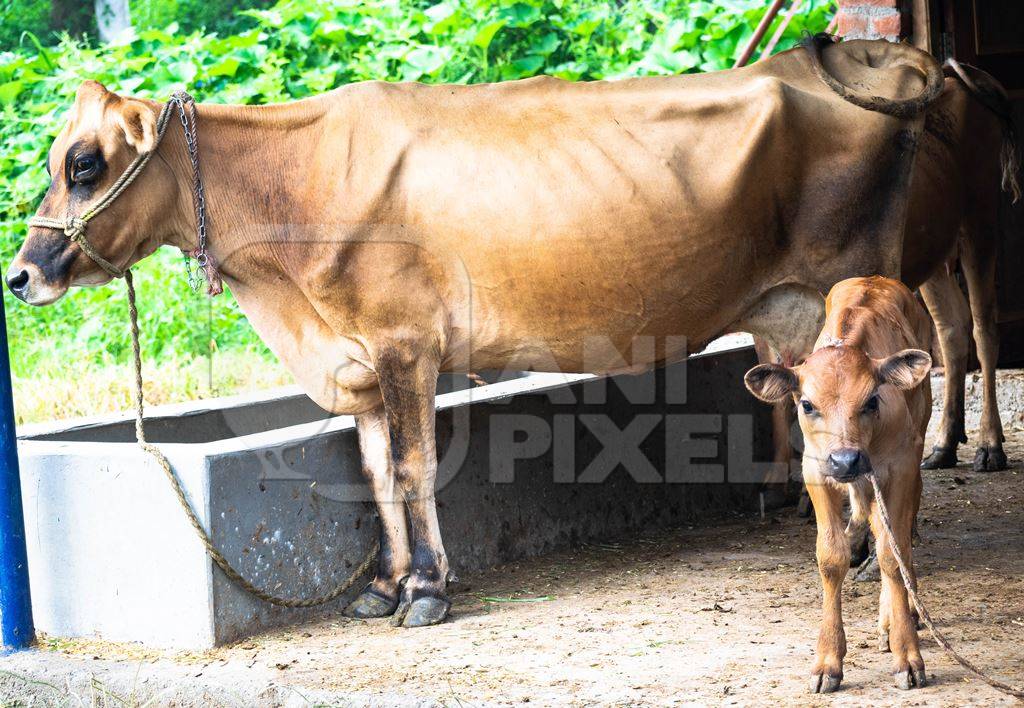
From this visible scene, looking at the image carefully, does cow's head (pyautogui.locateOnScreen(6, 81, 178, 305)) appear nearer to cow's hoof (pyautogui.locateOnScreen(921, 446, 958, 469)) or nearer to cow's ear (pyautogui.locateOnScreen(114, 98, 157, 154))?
cow's ear (pyautogui.locateOnScreen(114, 98, 157, 154))

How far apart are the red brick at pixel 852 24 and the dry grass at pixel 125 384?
454cm

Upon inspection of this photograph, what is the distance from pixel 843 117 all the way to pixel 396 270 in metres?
1.96

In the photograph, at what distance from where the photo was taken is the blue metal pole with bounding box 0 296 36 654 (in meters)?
5.14

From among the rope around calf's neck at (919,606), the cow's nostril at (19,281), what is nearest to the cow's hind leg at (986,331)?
the rope around calf's neck at (919,606)

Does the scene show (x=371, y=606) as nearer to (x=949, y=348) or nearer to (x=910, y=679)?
(x=910, y=679)

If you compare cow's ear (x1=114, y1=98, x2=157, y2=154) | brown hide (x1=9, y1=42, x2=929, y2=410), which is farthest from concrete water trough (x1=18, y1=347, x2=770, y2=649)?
cow's ear (x1=114, y1=98, x2=157, y2=154)

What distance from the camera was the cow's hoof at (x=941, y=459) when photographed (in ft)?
25.4

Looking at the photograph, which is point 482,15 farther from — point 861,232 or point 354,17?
point 861,232

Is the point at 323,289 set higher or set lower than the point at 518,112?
lower

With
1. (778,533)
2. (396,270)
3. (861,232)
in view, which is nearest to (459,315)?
(396,270)

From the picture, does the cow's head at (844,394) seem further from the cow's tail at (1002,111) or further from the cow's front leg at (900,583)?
the cow's tail at (1002,111)

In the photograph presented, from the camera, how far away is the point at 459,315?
5.54m

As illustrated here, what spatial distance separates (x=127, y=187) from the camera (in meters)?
5.31

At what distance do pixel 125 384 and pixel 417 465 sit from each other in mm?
4888
